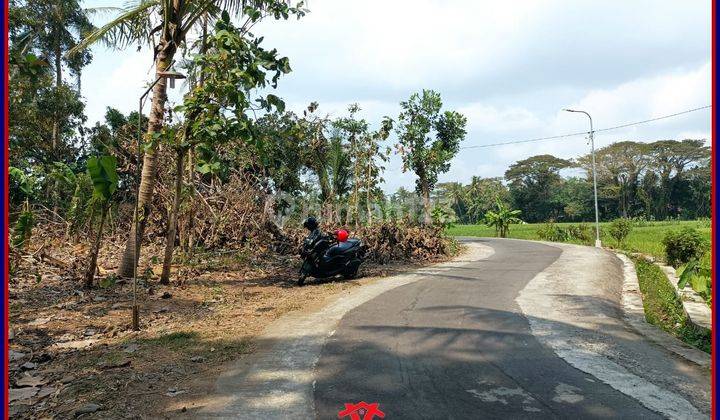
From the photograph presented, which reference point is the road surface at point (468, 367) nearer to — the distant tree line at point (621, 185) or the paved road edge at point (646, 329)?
the paved road edge at point (646, 329)

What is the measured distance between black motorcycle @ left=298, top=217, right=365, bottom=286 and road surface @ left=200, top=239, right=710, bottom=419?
2.40 metres

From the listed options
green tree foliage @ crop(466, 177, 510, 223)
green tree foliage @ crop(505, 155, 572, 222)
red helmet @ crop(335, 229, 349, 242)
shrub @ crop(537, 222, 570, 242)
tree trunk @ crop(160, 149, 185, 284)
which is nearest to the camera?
tree trunk @ crop(160, 149, 185, 284)

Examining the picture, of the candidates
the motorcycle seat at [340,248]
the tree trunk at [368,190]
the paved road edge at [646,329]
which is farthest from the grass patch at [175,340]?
the tree trunk at [368,190]

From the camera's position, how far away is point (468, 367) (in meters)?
4.79

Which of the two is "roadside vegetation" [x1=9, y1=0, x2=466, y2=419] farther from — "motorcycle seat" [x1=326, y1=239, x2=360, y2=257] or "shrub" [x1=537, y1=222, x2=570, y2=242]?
"shrub" [x1=537, y1=222, x2=570, y2=242]

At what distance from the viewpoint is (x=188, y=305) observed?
785 cm

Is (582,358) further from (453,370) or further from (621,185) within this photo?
(621,185)

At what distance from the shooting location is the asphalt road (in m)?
3.80

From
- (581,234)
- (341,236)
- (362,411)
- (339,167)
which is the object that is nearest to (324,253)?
(341,236)

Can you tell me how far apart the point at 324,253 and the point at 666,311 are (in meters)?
6.56

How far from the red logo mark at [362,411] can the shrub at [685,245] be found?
1214 centimetres

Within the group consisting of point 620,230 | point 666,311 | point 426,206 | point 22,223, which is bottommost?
point 666,311

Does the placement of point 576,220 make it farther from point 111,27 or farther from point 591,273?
point 111,27

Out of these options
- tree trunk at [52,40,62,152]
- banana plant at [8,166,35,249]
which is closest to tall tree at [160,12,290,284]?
banana plant at [8,166,35,249]
